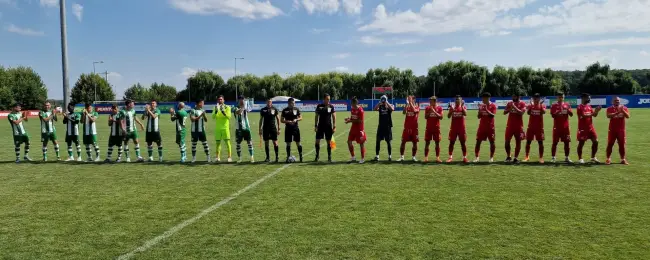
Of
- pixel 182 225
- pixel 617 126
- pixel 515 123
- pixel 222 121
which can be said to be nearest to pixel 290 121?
pixel 222 121

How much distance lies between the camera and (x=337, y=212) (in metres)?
7.01

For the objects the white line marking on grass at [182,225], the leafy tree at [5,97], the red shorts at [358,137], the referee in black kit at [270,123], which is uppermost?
the leafy tree at [5,97]

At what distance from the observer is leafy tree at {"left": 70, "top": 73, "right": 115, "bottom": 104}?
92.6m

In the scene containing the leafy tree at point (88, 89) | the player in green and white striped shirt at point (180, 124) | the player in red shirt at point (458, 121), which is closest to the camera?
the player in red shirt at point (458, 121)

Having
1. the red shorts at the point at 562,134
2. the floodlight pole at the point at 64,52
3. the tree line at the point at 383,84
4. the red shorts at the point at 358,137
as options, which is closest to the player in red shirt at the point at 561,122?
the red shorts at the point at 562,134

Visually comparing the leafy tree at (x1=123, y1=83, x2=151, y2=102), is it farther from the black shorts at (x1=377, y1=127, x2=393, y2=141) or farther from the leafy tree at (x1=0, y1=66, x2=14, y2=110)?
the black shorts at (x1=377, y1=127, x2=393, y2=141)

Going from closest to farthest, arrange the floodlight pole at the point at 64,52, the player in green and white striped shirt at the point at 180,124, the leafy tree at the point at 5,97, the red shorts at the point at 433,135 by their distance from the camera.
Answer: the red shorts at the point at 433,135
the player in green and white striped shirt at the point at 180,124
the floodlight pole at the point at 64,52
the leafy tree at the point at 5,97

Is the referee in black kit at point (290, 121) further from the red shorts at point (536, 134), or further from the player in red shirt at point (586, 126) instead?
the player in red shirt at point (586, 126)


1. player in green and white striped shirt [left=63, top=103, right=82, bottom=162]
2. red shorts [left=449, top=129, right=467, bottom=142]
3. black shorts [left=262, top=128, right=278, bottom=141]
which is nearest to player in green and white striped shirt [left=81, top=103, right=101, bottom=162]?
player in green and white striped shirt [left=63, top=103, right=82, bottom=162]

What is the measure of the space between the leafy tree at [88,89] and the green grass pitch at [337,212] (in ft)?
297

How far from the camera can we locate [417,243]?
5.46 meters

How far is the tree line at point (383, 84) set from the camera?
3374 inches

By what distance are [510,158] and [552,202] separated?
5056mm

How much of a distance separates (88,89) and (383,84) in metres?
→ 59.9
